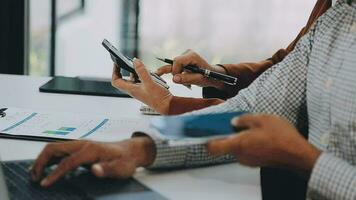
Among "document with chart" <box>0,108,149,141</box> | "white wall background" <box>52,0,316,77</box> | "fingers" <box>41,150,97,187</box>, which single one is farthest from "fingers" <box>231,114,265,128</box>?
"white wall background" <box>52,0,316,77</box>

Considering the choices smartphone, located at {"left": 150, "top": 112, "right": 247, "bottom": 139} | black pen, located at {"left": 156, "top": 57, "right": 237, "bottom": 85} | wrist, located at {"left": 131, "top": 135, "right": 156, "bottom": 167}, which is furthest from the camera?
black pen, located at {"left": 156, "top": 57, "right": 237, "bottom": 85}

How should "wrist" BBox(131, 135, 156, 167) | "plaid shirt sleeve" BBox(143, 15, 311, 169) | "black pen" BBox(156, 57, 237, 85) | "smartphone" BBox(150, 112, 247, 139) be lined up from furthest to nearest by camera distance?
"black pen" BBox(156, 57, 237, 85)
"plaid shirt sleeve" BBox(143, 15, 311, 169)
"wrist" BBox(131, 135, 156, 167)
"smartphone" BBox(150, 112, 247, 139)

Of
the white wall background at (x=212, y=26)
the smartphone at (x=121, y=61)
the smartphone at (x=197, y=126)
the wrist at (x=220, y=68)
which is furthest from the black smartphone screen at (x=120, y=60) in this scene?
the white wall background at (x=212, y=26)

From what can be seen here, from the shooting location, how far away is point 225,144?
0.87 meters

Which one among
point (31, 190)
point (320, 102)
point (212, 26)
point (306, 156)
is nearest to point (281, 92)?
point (320, 102)

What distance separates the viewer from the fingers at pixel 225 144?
0.87 meters

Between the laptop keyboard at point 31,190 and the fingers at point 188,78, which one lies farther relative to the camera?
the fingers at point 188,78

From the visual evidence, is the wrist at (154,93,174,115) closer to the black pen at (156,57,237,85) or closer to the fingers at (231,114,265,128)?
the black pen at (156,57,237,85)

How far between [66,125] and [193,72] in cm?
44

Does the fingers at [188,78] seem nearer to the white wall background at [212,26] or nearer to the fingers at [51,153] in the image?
the fingers at [51,153]

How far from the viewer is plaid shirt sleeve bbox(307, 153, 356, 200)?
911mm

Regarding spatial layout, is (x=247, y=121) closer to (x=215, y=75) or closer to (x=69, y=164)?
(x=69, y=164)

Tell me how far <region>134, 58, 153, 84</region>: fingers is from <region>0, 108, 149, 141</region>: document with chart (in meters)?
0.10

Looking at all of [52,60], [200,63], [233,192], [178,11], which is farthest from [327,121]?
[52,60]
